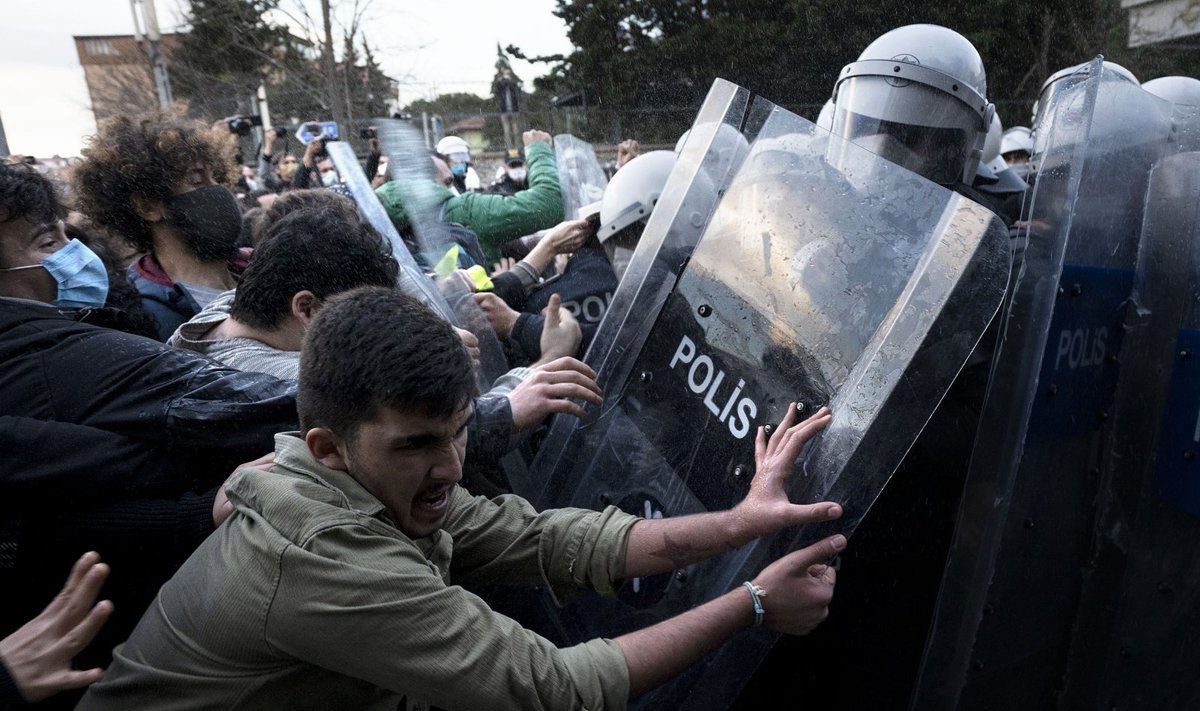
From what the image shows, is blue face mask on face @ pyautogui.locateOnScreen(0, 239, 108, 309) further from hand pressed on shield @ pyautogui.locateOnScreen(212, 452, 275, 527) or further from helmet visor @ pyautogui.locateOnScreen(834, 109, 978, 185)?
helmet visor @ pyautogui.locateOnScreen(834, 109, 978, 185)

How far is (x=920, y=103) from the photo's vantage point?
7.07 feet

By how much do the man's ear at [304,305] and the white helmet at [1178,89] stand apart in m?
3.11

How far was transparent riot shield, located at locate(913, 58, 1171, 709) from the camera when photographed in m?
1.53

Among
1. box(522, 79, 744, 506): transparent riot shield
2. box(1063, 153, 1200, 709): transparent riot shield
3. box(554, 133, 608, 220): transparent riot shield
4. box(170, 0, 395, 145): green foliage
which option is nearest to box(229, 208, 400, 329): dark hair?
box(522, 79, 744, 506): transparent riot shield

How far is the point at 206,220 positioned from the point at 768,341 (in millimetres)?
1765

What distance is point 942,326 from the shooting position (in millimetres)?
1301

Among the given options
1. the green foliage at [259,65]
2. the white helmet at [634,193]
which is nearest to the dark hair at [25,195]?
the white helmet at [634,193]

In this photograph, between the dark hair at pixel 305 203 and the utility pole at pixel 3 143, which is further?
the utility pole at pixel 3 143

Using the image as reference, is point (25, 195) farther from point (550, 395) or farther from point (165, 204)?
point (550, 395)

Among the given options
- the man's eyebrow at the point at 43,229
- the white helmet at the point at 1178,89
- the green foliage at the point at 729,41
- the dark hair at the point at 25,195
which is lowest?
the man's eyebrow at the point at 43,229

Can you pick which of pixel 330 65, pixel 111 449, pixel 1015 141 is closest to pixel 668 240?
pixel 111 449

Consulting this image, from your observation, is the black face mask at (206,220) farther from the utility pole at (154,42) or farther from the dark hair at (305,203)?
the utility pole at (154,42)

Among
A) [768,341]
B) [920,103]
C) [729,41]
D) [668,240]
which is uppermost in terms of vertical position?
[729,41]

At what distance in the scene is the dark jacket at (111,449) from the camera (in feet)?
4.85
